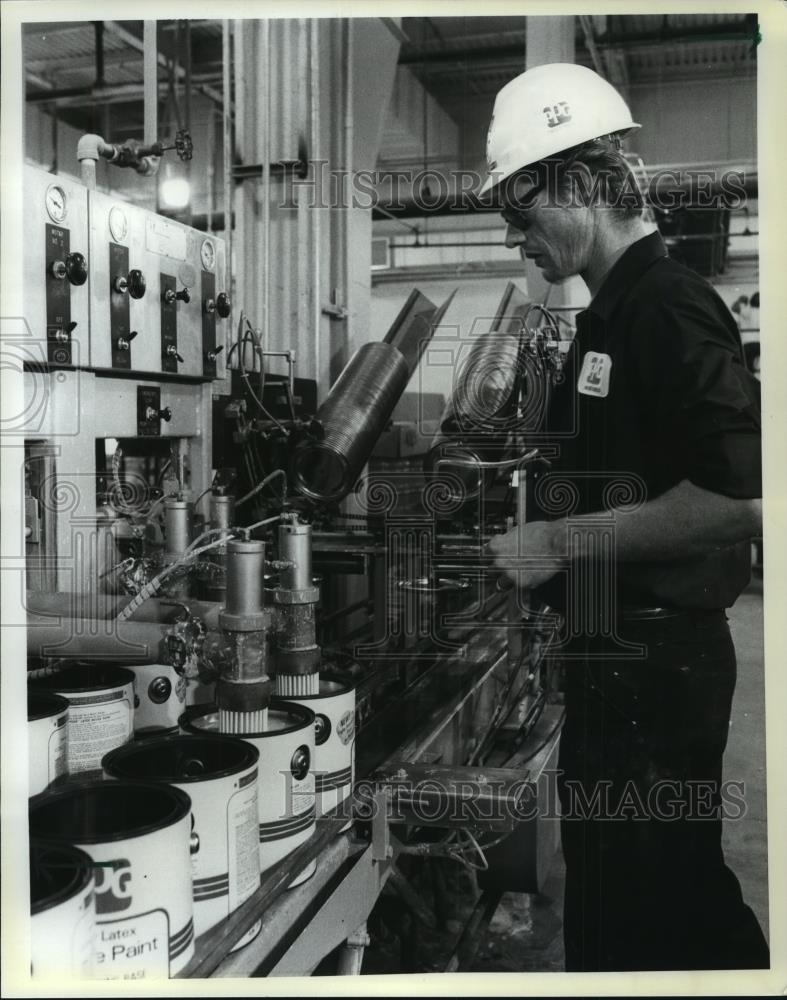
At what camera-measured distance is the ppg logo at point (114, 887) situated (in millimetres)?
646

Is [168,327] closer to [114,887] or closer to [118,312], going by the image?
[118,312]

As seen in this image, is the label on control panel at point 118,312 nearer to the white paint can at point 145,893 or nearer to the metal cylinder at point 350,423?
the metal cylinder at point 350,423

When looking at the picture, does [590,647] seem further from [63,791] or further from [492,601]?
[492,601]

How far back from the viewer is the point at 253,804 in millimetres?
789

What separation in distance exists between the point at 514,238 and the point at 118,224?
0.62 metres

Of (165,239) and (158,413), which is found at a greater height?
(165,239)

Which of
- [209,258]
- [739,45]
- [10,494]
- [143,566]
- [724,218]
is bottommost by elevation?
[143,566]

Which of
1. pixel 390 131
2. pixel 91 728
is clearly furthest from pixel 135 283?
pixel 390 131

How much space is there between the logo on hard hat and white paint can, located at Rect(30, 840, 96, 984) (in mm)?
1107

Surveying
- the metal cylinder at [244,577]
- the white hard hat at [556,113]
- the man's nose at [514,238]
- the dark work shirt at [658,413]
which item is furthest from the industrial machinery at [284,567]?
the white hard hat at [556,113]

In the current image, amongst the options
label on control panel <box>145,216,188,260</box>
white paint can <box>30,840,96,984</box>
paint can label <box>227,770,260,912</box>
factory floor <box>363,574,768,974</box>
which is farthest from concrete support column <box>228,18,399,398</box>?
white paint can <box>30,840,96,984</box>

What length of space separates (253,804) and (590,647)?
664mm

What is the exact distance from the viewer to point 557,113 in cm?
130

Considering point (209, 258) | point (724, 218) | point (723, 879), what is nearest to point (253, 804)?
point (723, 879)
